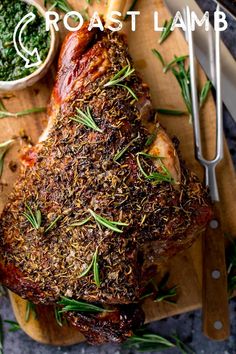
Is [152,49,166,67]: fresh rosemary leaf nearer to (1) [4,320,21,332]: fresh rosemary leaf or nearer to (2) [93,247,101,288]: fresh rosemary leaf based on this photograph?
(2) [93,247,101,288]: fresh rosemary leaf

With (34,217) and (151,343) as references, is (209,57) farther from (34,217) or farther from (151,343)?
(151,343)

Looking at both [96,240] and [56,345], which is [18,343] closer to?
[56,345]

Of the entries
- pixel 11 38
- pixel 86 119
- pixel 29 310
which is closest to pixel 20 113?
pixel 11 38

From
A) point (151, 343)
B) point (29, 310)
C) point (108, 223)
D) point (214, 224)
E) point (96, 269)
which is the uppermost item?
point (108, 223)

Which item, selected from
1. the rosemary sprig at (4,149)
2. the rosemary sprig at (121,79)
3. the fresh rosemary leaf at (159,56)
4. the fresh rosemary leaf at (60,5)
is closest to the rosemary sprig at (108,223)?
the rosemary sprig at (121,79)

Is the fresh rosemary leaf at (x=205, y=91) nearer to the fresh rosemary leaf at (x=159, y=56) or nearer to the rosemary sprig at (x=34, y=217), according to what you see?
the fresh rosemary leaf at (x=159, y=56)

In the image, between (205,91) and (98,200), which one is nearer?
(98,200)

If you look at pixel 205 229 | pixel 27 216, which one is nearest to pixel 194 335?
pixel 205 229
